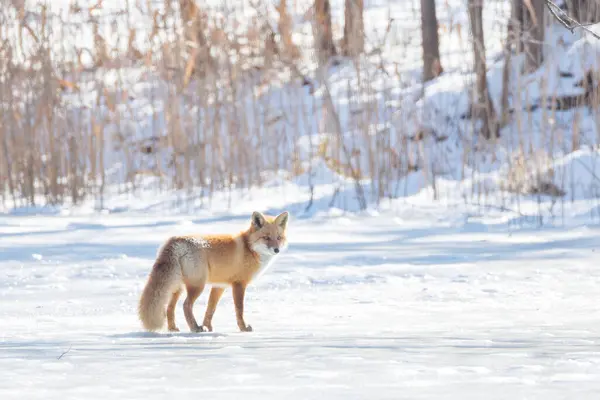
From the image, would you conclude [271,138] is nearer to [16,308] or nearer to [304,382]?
[16,308]

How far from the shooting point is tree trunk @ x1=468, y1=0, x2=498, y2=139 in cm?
1158

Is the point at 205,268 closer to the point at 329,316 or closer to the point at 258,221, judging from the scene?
the point at 258,221

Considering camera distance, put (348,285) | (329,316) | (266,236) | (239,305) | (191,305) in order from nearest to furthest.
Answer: (191,305), (239,305), (266,236), (329,316), (348,285)

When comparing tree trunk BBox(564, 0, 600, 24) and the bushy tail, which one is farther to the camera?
tree trunk BBox(564, 0, 600, 24)

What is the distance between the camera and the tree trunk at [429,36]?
55.8 feet

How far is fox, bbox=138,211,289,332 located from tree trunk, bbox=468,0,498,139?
19.4 feet

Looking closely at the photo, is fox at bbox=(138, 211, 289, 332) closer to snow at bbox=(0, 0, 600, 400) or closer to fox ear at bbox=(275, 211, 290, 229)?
fox ear at bbox=(275, 211, 290, 229)

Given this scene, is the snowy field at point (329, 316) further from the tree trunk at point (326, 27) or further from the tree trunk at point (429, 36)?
the tree trunk at point (429, 36)

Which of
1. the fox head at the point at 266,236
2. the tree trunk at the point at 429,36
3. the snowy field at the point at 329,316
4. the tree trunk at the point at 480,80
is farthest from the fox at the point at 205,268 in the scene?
the tree trunk at the point at 429,36

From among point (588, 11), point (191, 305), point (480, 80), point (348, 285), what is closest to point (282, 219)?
point (191, 305)

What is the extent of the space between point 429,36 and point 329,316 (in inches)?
472

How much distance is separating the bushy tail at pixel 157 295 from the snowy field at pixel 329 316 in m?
0.09

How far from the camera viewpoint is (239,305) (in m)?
5.31

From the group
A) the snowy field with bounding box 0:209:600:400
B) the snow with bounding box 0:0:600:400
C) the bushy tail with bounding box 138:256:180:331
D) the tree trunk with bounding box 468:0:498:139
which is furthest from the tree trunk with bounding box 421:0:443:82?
the bushy tail with bounding box 138:256:180:331
